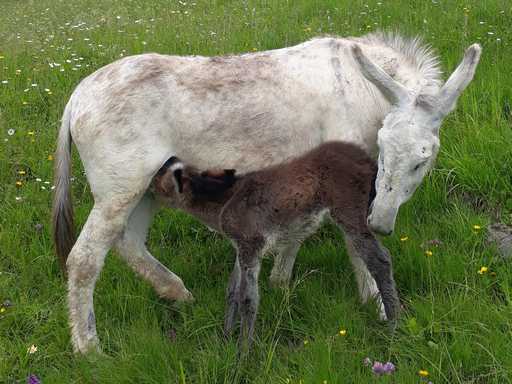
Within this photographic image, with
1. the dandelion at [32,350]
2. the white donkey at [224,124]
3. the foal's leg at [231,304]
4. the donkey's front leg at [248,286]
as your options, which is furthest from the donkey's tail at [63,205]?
the donkey's front leg at [248,286]

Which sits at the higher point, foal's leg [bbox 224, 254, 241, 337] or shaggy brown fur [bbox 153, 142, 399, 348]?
shaggy brown fur [bbox 153, 142, 399, 348]

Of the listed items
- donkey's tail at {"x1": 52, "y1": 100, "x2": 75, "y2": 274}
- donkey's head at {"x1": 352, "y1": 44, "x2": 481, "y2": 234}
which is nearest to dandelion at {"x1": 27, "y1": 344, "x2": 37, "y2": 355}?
donkey's tail at {"x1": 52, "y1": 100, "x2": 75, "y2": 274}

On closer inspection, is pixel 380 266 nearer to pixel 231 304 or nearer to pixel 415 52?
pixel 231 304

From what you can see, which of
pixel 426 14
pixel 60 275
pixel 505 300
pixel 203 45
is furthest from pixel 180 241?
pixel 426 14

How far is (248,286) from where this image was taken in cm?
322

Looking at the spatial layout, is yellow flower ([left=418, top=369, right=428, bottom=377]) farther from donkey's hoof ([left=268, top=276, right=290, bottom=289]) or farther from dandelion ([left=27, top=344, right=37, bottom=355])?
dandelion ([left=27, top=344, right=37, bottom=355])

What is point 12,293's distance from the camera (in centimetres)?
398

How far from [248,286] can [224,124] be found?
1040mm

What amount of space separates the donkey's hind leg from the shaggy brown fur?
17.6 inches

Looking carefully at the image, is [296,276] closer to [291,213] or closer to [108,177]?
[291,213]

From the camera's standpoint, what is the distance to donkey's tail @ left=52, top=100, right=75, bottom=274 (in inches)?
153

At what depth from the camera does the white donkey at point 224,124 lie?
3.38 metres

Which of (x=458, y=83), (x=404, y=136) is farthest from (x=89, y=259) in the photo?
(x=458, y=83)

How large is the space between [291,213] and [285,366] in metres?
0.81
